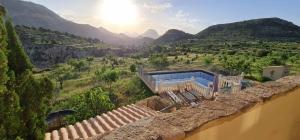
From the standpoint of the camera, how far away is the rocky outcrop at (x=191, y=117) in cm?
245

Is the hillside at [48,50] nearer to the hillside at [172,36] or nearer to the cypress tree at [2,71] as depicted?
the hillside at [172,36]

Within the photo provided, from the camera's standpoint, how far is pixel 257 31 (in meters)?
104

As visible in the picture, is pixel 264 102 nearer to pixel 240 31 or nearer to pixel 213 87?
pixel 213 87

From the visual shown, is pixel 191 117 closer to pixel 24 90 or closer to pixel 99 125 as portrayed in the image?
pixel 24 90

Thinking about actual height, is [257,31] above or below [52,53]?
above

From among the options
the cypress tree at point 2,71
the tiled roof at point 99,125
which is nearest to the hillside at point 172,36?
the tiled roof at point 99,125

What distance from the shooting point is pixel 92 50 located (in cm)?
8381

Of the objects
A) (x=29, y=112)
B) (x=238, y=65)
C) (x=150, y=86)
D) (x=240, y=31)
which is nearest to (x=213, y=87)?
(x=150, y=86)

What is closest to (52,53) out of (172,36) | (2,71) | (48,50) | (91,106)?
(48,50)

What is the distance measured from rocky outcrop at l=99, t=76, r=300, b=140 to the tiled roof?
17.7 feet

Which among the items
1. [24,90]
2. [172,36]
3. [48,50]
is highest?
A: [24,90]

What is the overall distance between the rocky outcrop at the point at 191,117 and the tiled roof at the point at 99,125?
5390mm

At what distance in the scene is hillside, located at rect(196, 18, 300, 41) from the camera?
97194mm

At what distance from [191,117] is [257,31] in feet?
354
